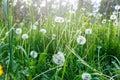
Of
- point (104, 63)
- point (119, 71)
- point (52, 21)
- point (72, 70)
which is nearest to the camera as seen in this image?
point (119, 71)

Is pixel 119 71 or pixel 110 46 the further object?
pixel 110 46

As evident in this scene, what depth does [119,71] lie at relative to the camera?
167 cm

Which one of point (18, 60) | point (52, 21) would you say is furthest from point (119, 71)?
point (52, 21)

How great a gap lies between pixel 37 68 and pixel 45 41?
76 centimetres

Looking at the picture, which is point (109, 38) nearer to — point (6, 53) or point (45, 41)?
point (45, 41)

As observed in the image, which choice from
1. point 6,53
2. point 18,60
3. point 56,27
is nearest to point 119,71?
point 18,60

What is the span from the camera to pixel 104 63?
2.06m

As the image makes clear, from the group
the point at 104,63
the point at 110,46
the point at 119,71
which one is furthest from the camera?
the point at 110,46

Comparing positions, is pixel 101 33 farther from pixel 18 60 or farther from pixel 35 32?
pixel 18 60

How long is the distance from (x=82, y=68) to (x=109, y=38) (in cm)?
56

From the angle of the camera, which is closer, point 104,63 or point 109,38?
point 104,63

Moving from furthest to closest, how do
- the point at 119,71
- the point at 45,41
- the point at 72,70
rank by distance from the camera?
the point at 45,41 → the point at 72,70 → the point at 119,71

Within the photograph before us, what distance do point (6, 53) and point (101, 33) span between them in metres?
1.06

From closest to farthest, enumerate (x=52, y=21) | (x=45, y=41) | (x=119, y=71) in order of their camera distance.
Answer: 1. (x=119, y=71)
2. (x=45, y=41)
3. (x=52, y=21)
